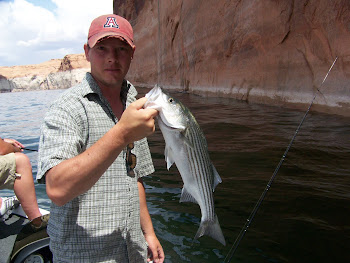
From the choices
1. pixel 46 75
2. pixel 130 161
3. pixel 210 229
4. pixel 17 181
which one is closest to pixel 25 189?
pixel 17 181

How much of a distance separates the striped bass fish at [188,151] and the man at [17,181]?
2.22m

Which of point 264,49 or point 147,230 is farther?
point 264,49

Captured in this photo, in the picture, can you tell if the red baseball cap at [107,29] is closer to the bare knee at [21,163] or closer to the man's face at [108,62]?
the man's face at [108,62]

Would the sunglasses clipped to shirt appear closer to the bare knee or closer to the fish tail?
the fish tail

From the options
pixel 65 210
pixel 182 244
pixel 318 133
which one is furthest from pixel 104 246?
pixel 318 133

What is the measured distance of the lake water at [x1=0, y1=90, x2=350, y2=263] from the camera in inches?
127

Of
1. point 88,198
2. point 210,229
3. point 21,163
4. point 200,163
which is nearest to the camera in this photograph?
point 88,198

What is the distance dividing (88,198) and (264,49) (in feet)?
39.9

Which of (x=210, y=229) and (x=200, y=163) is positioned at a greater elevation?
(x=200, y=163)

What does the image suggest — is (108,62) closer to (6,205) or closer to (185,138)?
(185,138)

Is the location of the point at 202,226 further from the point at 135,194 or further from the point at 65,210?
the point at 65,210

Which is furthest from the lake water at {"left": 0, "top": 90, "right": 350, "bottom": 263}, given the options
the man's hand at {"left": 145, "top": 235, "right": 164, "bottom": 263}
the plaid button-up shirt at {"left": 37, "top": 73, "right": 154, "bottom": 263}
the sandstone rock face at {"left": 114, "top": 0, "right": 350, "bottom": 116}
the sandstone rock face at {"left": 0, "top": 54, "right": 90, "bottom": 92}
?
the sandstone rock face at {"left": 0, "top": 54, "right": 90, "bottom": 92}

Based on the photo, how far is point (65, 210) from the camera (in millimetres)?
1563

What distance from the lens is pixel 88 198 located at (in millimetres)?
1591
